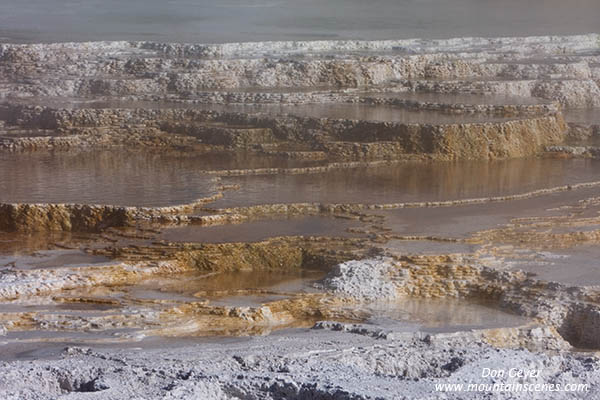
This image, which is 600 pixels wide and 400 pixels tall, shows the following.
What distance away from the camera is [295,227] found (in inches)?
243

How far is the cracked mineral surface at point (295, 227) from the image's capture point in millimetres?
3953

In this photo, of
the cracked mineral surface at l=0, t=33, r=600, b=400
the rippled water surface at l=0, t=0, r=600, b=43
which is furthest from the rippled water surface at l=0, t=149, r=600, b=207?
the rippled water surface at l=0, t=0, r=600, b=43

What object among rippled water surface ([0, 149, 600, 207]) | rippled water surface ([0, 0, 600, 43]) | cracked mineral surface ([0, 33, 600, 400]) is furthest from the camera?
rippled water surface ([0, 0, 600, 43])

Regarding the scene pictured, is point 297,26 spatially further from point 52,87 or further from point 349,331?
point 349,331

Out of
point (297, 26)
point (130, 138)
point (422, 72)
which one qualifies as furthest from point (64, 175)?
point (297, 26)

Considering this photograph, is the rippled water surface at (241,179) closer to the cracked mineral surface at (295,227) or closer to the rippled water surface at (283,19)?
the cracked mineral surface at (295,227)

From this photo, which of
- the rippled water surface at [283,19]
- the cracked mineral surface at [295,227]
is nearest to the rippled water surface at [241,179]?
the cracked mineral surface at [295,227]

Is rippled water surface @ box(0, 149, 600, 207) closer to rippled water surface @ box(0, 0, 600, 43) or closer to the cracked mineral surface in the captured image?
the cracked mineral surface

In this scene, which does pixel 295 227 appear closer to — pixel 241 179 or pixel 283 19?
pixel 241 179

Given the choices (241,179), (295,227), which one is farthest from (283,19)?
(295,227)

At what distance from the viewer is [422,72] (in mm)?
11547

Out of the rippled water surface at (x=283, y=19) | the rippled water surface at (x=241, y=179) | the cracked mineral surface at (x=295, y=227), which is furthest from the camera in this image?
the rippled water surface at (x=283, y=19)

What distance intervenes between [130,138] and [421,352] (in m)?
5.63

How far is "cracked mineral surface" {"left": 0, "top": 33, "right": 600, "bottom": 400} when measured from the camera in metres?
3.95
